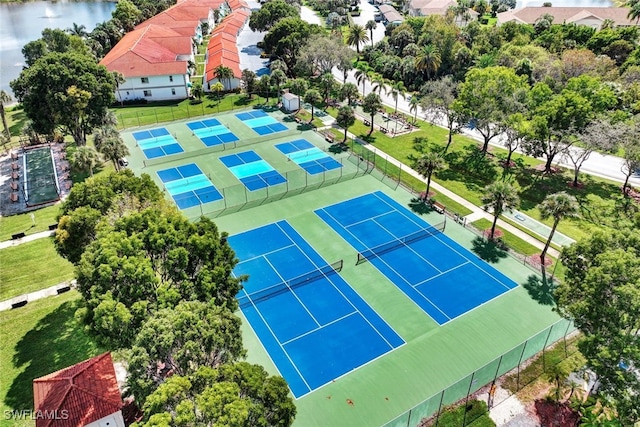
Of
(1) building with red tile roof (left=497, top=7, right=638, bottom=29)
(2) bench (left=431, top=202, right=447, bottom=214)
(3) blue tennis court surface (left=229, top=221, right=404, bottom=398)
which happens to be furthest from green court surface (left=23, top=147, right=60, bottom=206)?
(1) building with red tile roof (left=497, top=7, right=638, bottom=29)

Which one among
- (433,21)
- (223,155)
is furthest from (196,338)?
(433,21)

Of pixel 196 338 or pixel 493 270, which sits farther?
pixel 493 270

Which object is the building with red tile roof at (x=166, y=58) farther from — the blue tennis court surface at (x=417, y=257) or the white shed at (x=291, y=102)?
the blue tennis court surface at (x=417, y=257)

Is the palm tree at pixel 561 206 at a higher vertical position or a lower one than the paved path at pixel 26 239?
higher

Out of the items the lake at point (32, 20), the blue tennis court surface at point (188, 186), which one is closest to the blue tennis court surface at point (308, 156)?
the blue tennis court surface at point (188, 186)

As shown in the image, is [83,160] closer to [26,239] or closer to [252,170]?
[26,239]

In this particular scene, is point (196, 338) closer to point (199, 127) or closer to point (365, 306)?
point (365, 306)

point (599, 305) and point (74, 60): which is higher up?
point (74, 60)

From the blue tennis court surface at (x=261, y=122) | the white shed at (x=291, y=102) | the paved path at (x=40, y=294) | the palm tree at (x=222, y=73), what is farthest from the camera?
the palm tree at (x=222, y=73)
